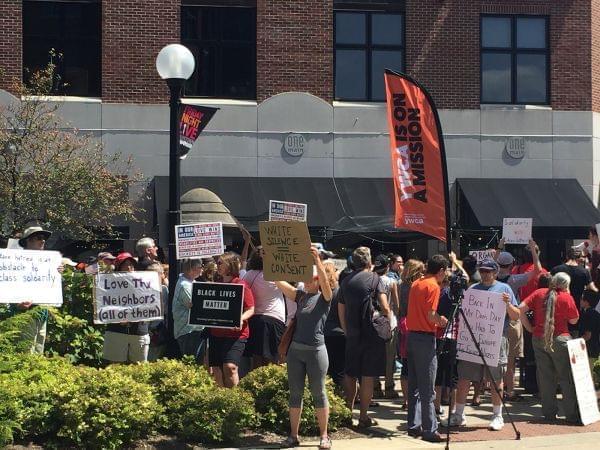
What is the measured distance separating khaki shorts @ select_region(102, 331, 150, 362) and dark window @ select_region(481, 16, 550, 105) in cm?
1413

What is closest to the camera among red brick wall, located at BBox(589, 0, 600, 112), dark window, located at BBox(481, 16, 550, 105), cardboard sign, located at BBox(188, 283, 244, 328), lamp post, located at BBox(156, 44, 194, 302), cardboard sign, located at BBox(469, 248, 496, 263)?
cardboard sign, located at BBox(188, 283, 244, 328)

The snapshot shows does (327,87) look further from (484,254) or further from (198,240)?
(198,240)

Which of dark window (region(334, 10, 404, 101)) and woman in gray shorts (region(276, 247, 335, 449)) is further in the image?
dark window (region(334, 10, 404, 101))

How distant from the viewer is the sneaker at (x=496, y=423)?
10.8 metres

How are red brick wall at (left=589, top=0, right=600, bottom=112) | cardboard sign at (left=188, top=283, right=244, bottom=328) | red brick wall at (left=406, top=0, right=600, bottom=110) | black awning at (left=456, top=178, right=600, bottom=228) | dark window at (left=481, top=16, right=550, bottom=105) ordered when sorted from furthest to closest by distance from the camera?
1. red brick wall at (left=589, top=0, right=600, bottom=112)
2. dark window at (left=481, top=16, right=550, bottom=105)
3. red brick wall at (left=406, top=0, right=600, bottom=110)
4. black awning at (left=456, top=178, right=600, bottom=228)
5. cardboard sign at (left=188, top=283, right=244, bottom=328)

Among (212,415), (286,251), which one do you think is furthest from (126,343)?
(286,251)

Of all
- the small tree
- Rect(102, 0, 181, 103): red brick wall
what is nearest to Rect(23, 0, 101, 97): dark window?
Rect(102, 0, 181, 103): red brick wall

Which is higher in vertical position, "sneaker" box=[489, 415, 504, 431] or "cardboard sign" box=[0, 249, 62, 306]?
"cardboard sign" box=[0, 249, 62, 306]

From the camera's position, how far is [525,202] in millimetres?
22250

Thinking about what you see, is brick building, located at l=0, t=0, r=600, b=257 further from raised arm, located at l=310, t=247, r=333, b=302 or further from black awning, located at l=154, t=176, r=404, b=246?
raised arm, located at l=310, t=247, r=333, b=302

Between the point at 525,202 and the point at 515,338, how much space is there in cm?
960

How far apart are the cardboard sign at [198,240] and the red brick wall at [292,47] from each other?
1082 centimetres

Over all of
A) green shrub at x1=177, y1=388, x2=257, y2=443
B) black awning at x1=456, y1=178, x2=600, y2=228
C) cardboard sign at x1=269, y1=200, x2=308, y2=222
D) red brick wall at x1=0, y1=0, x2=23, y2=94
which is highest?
red brick wall at x1=0, y1=0, x2=23, y2=94

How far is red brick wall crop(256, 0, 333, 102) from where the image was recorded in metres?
22.3
